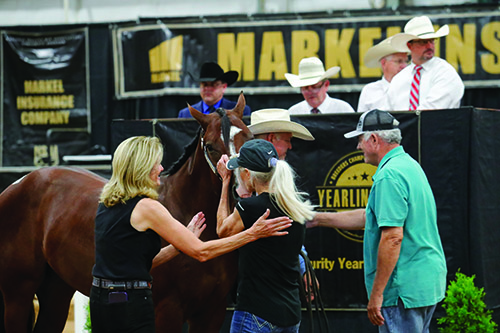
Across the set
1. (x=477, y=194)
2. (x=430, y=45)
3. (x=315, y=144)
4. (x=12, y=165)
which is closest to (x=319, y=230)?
(x=315, y=144)

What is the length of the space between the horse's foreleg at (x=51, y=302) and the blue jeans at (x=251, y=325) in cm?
291

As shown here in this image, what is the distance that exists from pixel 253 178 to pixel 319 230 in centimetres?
253

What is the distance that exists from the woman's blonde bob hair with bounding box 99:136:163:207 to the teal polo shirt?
4.32 feet

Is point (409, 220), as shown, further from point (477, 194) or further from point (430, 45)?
point (430, 45)

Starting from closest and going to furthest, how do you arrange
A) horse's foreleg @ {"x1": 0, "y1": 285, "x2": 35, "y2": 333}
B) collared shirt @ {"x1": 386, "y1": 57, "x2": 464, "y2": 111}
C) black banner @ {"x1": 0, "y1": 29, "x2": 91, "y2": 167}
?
1. horse's foreleg @ {"x1": 0, "y1": 285, "x2": 35, "y2": 333}
2. collared shirt @ {"x1": 386, "y1": 57, "x2": 464, "y2": 111}
3. black banner @ {"x1": 0, "y1": 29, "x2": 91, "y2": 167}

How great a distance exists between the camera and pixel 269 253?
351cm

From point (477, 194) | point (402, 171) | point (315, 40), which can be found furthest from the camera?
point (315, 40)

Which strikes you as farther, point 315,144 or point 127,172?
point 315,144

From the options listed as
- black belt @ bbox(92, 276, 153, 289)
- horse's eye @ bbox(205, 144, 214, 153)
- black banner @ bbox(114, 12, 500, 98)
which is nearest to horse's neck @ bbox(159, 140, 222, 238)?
horse's eye @ bbox(205, 144, 214, 153)

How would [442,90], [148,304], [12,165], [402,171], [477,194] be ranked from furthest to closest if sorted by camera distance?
1. [12,165]
2. [442,90]
3. [477,194]
4. [402,171]
5. [148,304]

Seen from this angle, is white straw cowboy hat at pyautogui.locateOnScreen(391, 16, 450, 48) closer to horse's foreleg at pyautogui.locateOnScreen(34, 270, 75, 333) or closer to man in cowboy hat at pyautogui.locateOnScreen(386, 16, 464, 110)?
man in cowboy hat at pyautogui.locateOnScreen(386, 16, 464, 110)

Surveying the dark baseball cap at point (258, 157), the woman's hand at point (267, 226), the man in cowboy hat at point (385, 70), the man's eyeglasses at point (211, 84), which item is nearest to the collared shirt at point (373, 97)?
the man in cowboy hat at point (385, 70)

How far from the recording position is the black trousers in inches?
135

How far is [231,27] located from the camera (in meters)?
10.3
